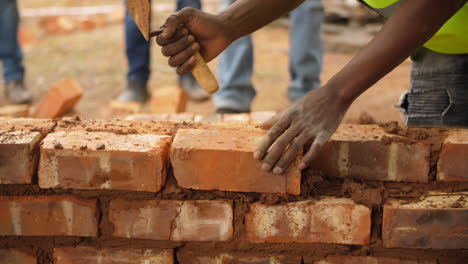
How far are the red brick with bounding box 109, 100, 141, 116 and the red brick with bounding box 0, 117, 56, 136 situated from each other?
234 cm

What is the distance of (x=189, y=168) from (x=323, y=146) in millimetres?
426

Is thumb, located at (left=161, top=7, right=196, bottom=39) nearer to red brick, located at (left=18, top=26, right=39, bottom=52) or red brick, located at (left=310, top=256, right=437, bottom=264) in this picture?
red brick, located at (left=310, top=256, right=437, bottom=264)

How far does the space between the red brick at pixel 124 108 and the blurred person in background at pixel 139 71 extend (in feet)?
0.56

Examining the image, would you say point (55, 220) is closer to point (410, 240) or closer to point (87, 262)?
point (87, 262)

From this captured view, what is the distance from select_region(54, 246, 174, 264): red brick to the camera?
1.79 meters

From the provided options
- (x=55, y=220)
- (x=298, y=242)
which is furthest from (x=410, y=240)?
(x=55, y=220)

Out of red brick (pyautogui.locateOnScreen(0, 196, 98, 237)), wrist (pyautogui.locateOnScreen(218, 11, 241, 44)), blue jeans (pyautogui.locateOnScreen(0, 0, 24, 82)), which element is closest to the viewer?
red brick (pyautogui.locateOnScreen(0, 196, 98, 237))

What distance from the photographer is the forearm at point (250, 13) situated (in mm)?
2061

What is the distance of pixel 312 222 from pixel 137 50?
3118 mm

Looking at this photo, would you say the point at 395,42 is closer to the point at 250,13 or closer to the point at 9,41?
the point at 250,13

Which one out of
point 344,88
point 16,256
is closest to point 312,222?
point 344,88

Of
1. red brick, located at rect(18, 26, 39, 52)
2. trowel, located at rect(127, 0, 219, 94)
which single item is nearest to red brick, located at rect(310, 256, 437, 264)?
trowel, located at rect(127, 0, 219, 94)

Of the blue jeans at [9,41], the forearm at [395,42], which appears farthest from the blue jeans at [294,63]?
the blue jeans at [9,41]

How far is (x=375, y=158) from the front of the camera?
172 centimetres
